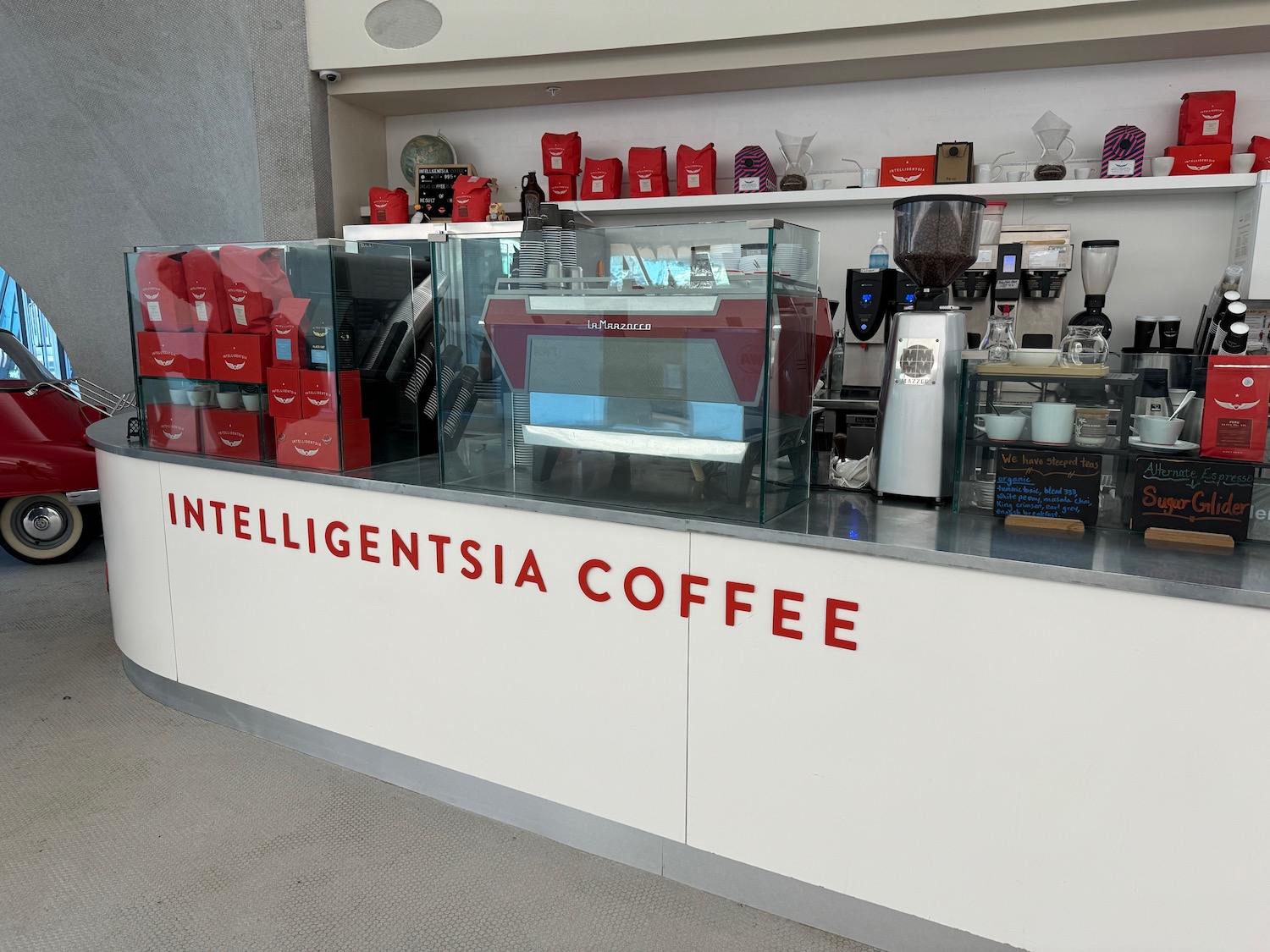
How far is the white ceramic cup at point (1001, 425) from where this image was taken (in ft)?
5.32

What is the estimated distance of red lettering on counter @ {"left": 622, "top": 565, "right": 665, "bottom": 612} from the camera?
5.90ft

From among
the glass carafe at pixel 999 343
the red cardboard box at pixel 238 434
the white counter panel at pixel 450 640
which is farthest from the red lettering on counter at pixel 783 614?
the red cardboard box at pixel 238 434

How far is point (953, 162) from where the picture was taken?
3.83 metres

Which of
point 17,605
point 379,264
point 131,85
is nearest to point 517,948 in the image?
point 379,264

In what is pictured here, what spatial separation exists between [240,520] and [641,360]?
1358mm

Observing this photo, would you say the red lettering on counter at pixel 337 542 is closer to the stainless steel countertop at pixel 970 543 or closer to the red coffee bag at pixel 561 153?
the stainless steel countertop at pixel 970 543

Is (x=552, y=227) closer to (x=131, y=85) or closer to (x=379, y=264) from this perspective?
(x=379, y=264)

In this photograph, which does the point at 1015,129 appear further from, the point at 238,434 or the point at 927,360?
the point at 238,434

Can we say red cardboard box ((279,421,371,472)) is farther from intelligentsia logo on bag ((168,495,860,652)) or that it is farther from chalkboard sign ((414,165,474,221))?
chalkboard sign ((414,165,474,221))

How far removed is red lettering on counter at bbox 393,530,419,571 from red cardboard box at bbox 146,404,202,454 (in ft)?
2.58

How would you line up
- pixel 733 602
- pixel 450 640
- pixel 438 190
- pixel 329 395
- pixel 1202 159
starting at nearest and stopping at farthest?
pixel 733 602 → pixel 450 640 → pixel 329 395 → pixel 1202 159 → pixel 438 190

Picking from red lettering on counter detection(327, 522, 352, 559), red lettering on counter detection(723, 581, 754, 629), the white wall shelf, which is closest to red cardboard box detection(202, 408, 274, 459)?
red lettering on counter detection(327, 522, 352, 559)

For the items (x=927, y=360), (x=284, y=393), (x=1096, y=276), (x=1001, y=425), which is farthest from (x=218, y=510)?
(x=1096, y=276)

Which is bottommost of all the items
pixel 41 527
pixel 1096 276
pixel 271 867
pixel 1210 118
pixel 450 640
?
pixel 271 867
